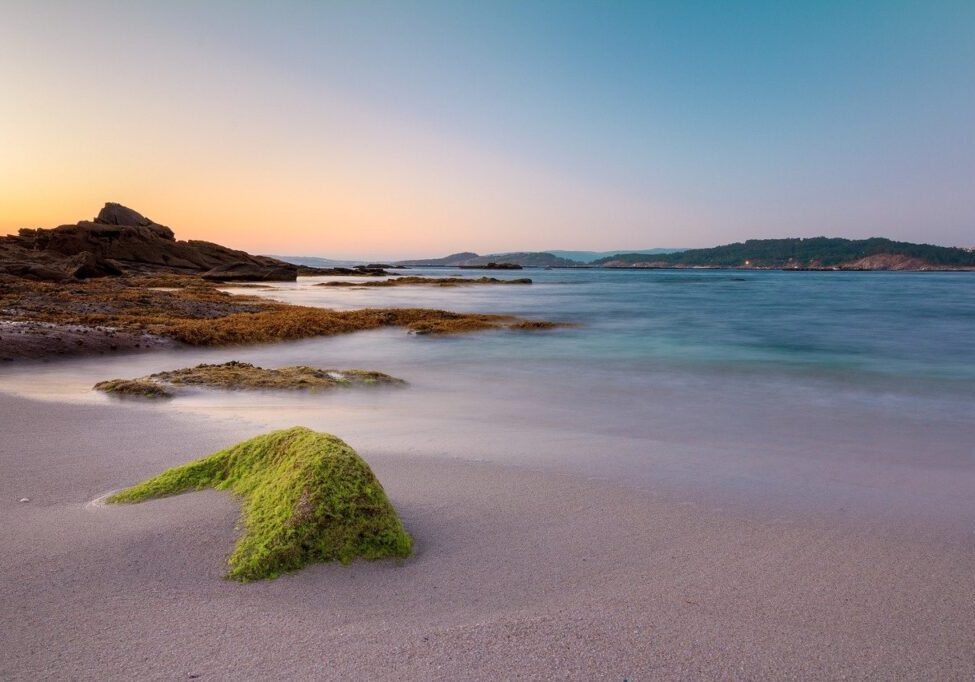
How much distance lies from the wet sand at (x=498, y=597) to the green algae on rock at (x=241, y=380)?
129 inches

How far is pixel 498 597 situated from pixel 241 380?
A: 6.14 metres

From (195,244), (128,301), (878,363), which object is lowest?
(878,363)

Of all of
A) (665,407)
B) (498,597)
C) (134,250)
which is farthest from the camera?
(134,250)

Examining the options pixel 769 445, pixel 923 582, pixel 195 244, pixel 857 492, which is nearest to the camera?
pixel 923 582

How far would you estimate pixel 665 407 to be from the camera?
7.96 meters

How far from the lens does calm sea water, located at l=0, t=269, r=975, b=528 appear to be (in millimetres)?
4762

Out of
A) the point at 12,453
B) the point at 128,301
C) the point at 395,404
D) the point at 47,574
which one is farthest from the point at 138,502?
the point at 128,301

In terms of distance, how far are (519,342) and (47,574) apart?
40.0 ft

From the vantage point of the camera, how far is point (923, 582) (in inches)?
115

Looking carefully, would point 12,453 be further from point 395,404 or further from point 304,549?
point 395,404

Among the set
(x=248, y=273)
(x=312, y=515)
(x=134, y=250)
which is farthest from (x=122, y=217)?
(x=312, y=515)

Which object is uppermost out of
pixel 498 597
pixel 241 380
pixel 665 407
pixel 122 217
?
pixel 122 217

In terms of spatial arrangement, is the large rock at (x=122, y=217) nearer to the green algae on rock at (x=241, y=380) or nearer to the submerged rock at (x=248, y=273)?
the submerged rock at (x=248, y=273)

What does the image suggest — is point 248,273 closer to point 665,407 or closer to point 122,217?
point 122,217
